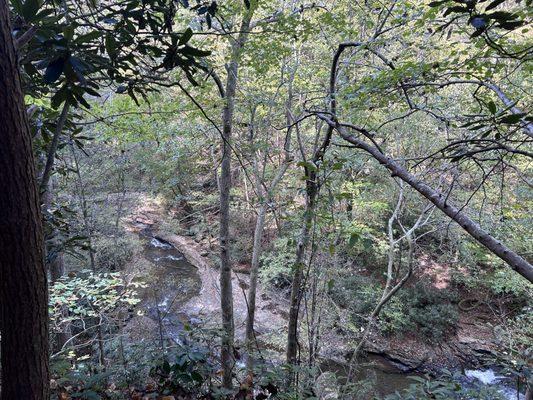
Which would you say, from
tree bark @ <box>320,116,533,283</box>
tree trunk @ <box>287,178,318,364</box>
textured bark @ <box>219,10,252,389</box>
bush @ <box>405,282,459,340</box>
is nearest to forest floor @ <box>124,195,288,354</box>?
textured bark @ <box>219,10,252,389</box>

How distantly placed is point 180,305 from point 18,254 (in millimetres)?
8996

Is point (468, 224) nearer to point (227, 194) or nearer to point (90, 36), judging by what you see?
point (90, 36)

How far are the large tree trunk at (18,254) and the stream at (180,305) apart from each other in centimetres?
380

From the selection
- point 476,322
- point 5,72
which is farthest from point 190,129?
point 476,322

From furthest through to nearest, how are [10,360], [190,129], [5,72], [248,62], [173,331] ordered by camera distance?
1. [173,331]
2. [190,129]
3. [248,62]
4. [10,360]
5. [5,72]

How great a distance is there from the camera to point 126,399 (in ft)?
7.11

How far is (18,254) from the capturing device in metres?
1.00

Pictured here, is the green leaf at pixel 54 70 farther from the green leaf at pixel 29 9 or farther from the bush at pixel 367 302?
the bush at pixel 367 302

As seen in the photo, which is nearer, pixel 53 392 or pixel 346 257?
pixel 53 392

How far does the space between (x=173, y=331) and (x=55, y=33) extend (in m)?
7.87

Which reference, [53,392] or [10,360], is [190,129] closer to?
[53,392]

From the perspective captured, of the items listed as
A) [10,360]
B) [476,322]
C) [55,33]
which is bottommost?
[476,322]

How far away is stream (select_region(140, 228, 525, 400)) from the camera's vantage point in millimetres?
6762

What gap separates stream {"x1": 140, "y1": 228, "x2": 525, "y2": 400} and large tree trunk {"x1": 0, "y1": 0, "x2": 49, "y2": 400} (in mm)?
3805
